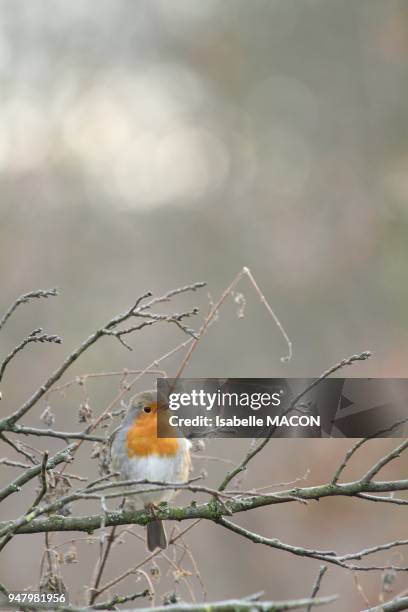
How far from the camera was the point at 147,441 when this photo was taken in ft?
10.6

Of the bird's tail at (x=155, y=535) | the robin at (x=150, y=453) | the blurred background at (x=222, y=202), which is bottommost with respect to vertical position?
the bird's tail at (x=155, y=535)

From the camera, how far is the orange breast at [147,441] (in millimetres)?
3229

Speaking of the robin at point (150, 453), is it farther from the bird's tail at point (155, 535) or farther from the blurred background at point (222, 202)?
the blurred background at point (222, 202)

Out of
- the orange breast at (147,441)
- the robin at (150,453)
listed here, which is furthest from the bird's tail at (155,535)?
the orange breast at (147,441)

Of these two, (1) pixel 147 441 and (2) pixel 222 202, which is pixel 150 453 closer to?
(1) pixel 147 441

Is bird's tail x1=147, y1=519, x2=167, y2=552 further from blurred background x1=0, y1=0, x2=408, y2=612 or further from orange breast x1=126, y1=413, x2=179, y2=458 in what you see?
blurred background x1=0, y1=0, x2=408, y2=612

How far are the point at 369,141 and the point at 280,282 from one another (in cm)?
399

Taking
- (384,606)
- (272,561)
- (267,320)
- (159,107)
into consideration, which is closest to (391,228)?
(267,320)

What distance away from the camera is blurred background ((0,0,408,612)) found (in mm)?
9617

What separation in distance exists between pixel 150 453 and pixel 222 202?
35.8 ft

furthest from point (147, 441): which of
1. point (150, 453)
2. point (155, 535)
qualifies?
point (155, 535)

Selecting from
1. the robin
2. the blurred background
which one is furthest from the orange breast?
the blurred background

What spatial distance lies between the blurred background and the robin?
15.8 feet

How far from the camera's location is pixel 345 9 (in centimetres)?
1599
